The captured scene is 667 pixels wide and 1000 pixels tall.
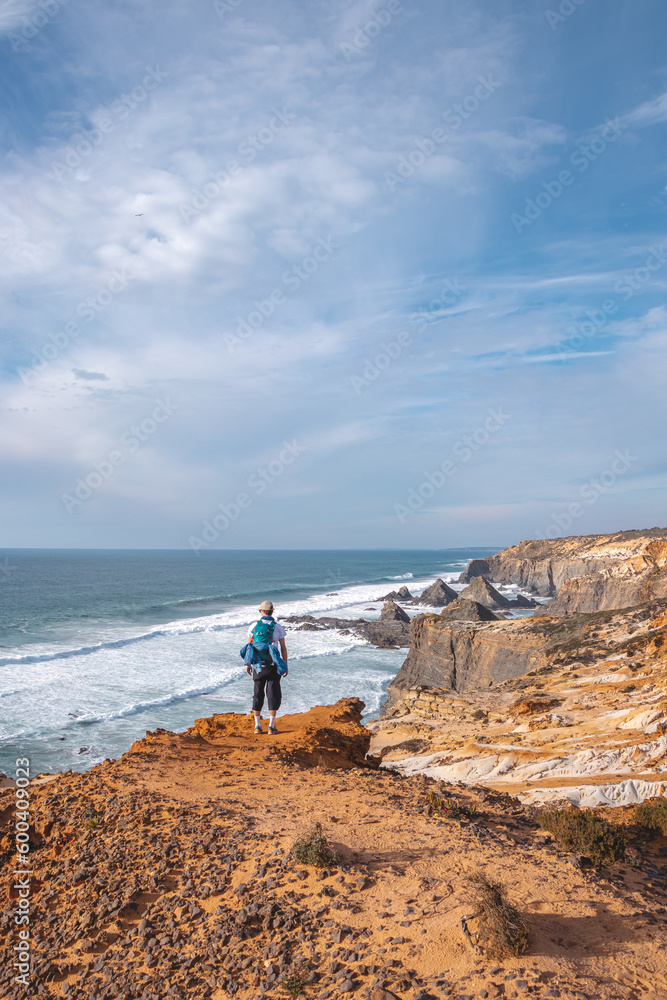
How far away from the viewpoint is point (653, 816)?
286 inches

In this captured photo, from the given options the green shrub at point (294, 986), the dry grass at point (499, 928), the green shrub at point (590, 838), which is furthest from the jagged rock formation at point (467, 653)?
the green shrub at point (294, 986)

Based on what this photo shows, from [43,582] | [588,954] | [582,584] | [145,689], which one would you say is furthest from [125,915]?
[43,582]

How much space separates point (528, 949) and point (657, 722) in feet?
35.0

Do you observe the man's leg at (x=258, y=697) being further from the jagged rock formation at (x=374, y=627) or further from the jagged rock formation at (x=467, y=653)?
the jagged rock formation at (x=374, y=627)

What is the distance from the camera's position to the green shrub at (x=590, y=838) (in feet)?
17.2

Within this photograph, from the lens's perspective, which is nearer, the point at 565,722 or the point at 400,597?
the point at 565,722

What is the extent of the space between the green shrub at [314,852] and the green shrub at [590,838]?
91.8 inches

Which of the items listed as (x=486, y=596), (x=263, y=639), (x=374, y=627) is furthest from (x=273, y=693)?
(x=486, y=596)

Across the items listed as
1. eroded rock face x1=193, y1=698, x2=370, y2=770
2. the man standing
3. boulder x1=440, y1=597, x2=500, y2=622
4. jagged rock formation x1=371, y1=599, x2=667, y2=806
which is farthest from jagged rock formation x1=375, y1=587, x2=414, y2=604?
the man standing

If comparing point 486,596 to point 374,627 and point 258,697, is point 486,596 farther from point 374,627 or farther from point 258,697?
Answer: point 258,697

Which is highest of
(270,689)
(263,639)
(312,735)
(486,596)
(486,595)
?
(263,639)

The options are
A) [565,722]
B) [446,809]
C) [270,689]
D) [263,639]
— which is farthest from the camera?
[565,722]

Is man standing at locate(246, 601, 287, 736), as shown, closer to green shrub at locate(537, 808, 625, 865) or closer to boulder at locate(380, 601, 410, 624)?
green shrub at locate(537, 808, 625, 865)

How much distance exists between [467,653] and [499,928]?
21830mm
